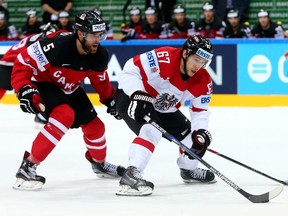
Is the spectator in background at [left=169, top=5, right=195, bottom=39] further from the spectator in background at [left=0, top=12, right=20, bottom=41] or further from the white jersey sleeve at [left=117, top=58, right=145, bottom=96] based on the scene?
the white jersey sleeve at [left=117, top=58, right=145, bottom=96]

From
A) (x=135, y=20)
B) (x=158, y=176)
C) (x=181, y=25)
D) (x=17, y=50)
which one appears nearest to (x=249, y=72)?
(x=181, y=25)

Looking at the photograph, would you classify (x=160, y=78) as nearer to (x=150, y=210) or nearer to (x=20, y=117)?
(x=150, y=210)

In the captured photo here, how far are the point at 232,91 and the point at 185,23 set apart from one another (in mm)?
A: 2123

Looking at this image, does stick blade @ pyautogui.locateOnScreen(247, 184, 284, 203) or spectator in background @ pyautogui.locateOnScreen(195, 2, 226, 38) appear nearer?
stick blade @ pyautogui.locateOnScreen(247, 184, 284, 203)

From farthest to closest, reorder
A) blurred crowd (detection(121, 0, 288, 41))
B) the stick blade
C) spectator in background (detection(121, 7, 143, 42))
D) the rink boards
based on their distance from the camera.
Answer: spectator in background (detection(121, 7, 143, 42)) → blurred crowd (detection(121, 0, 288, 41)) → the rink boards → the stick blade

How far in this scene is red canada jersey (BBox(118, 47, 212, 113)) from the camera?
5.22m

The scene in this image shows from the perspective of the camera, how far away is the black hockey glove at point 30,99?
517 cm

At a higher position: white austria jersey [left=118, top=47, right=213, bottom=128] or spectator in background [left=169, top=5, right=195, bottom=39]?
white austria jersey [left=118, top=47, right=213, bottom=128]

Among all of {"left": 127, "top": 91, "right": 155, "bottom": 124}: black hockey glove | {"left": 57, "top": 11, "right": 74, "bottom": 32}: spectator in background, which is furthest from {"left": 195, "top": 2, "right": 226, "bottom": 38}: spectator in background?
{"left": 127, "top": 91, "right": 155, "bottom": 124}: black hockey glove

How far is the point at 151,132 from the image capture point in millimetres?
5125

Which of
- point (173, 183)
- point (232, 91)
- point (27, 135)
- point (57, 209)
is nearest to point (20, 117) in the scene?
point (27, 135)

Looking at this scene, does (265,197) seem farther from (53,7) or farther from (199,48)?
(53,7)

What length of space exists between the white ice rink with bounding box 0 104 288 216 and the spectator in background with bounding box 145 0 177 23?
3.81 meters

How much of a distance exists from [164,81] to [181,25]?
283 inches
